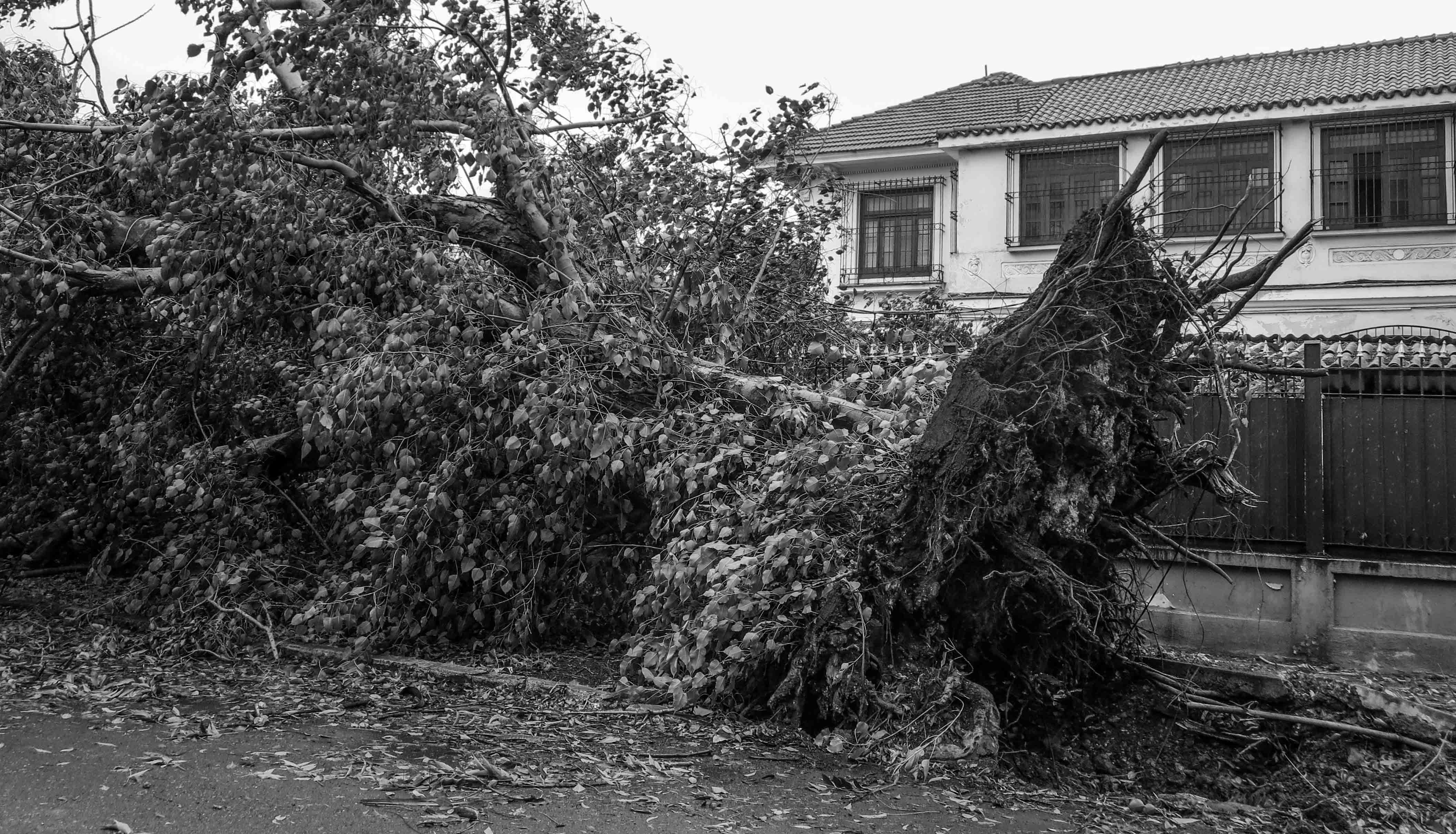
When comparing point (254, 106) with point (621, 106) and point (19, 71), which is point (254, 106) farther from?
point (621, 106)

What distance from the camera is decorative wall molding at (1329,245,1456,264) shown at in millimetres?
14320

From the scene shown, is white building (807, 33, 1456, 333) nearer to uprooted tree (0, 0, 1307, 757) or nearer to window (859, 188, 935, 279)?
window (859, 188, 935, 279)

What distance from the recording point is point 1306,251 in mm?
14820

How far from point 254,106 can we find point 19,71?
1994 mm

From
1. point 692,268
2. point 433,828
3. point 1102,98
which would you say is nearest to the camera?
point 433,828

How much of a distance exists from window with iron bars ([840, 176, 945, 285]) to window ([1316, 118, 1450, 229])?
18.5 feet

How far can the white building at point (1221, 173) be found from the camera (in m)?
14.3

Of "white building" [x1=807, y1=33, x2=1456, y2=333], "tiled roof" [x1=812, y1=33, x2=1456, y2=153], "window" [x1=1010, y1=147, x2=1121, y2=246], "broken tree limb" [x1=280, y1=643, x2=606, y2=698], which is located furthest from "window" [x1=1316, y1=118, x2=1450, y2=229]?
"broken tree limb" [x1=280, y1=643, x2=606, y2=698]

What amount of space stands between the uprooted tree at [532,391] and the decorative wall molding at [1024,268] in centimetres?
919

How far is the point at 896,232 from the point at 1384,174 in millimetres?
7100

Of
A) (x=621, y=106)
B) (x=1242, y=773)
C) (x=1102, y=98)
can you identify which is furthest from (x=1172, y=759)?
(x=1102, y=98)

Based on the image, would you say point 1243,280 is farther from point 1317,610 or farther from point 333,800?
point 333,800

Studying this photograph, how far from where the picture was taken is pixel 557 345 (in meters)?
5.84

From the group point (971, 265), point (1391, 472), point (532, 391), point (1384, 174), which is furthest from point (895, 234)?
point (532, 391)
